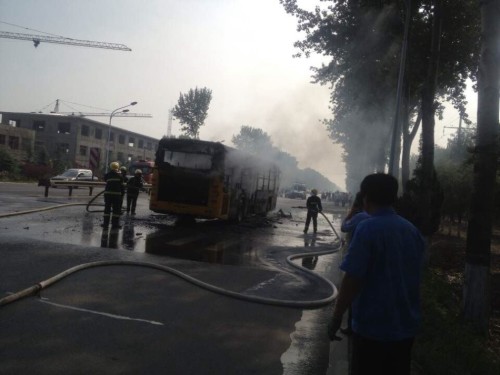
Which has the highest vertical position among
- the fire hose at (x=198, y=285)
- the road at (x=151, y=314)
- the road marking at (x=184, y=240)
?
the fire hose at (x=198, y=285)

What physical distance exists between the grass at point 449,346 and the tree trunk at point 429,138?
5.45 m

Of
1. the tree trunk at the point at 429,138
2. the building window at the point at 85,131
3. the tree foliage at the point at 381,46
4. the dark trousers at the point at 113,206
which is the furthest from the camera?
the building window at the point at 85,131

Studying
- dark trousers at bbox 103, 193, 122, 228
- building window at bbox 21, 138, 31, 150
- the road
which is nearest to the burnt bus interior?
dark trousers at bbox 103, 193, 122, 228

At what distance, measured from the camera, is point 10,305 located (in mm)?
5480

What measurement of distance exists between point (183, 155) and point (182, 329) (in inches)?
452

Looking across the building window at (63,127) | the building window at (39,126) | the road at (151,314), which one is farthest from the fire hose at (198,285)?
the building window at (39,126)

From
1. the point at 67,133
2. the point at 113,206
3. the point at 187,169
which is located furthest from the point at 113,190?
the point at 67,133

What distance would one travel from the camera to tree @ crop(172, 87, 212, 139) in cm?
7775

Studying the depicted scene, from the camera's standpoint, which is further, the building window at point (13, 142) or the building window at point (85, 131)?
the building window at point (85, 131)

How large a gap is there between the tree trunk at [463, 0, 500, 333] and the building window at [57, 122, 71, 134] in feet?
222

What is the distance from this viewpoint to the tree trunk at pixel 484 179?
6.99 m

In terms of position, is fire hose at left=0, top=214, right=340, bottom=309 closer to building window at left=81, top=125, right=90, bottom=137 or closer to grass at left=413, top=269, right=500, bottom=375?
grass at left=413, top=269, right=500, bottom=375

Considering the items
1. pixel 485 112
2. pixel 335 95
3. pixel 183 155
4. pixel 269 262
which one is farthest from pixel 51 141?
pixel 485 112

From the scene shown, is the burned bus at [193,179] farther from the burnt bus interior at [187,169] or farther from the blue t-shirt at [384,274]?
the blue t-shirt at [384,274]
